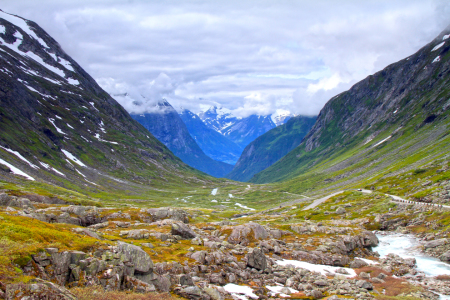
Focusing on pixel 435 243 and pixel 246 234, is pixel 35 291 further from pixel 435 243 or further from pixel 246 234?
pixel 435 243

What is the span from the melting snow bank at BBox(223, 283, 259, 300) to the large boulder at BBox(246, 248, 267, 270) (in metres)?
6.80

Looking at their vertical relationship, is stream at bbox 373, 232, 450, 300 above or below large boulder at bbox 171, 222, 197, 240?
below

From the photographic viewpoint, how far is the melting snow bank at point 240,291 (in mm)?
35088

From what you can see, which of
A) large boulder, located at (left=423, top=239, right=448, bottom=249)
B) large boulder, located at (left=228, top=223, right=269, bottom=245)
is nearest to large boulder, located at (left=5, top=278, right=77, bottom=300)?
large boulder, located at (left=228, top=223, right=269, bottom=245)

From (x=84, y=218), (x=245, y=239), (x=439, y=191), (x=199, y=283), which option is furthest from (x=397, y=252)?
(x=84, y=218)

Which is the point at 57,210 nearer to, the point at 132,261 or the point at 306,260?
the point at 132,261

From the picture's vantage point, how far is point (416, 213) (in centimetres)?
7819

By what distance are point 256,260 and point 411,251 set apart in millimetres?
38993

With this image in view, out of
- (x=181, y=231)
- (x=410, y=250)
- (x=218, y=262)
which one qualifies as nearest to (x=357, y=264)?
(x=410, y=250)

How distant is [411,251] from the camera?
6044 cm

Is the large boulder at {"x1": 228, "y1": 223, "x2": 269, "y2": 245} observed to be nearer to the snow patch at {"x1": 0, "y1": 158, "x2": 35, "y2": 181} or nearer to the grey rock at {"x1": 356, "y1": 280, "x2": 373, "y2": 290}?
the grey rock at {"x1": 356, "y1": 280, "x2": 373, "y2": 290}

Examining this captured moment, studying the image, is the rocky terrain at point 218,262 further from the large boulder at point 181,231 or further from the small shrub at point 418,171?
the small shrub at point 418,171

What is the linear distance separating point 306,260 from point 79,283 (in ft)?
141

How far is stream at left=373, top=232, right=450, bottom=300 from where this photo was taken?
4944 cm
